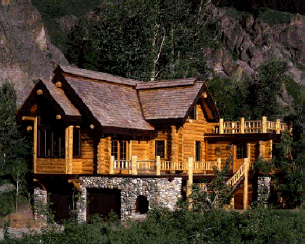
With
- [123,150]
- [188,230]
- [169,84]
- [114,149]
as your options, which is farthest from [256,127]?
[188,230]

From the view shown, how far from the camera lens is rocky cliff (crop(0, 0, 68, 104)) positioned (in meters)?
67.3

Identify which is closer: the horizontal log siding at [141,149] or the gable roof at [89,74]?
the gable roof at [89,74]

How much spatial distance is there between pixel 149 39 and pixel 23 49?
2033 cm

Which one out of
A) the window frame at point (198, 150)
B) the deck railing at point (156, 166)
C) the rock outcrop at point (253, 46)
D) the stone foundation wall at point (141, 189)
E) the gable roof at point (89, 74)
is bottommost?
the stone foundation wall at point (141, 189)

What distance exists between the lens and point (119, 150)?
37.6 metres

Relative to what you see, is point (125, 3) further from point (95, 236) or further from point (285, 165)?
point (95, 236)

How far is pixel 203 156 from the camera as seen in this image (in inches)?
1672

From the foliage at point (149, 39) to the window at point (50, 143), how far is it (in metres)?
21.6

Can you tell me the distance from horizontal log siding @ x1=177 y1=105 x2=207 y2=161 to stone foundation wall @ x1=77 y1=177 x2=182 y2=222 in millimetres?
4736

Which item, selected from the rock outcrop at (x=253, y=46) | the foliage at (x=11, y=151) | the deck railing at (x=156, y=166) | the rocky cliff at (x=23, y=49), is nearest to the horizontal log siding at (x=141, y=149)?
the deck railing at (x=156, y=166)

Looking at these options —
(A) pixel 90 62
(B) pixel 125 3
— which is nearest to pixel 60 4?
(A) pixel 90 62

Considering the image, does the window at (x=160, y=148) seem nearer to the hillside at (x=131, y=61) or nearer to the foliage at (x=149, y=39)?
the foliage at (x=149, y=39)

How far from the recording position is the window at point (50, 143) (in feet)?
118

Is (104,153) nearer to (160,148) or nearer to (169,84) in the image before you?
(160,148)
